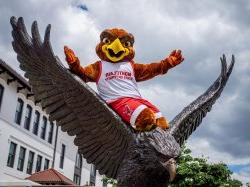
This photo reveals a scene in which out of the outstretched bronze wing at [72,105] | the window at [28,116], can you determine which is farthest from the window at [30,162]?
the outstretched bronze wing at [72,105]

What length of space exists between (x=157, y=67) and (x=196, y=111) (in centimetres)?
61

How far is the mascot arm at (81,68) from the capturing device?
4500 mm

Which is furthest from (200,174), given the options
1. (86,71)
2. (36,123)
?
(86,71)

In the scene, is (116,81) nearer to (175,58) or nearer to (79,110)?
(79,110)

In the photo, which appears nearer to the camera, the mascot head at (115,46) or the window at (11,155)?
the mascot head at (115,46)

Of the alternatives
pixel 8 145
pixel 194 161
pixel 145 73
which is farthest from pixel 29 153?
pixel 145 73

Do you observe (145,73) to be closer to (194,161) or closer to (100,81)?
(100,81)

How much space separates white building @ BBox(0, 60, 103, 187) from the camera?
22656 mm

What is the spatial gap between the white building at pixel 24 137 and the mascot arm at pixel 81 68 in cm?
1576

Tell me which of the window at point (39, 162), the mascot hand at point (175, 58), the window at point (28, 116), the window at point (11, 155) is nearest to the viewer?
the mascot hand at point (175, 58)

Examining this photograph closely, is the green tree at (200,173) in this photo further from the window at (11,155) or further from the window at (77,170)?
the window at (77,170)

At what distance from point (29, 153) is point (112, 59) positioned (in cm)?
2174

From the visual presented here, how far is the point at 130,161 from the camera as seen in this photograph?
12.7 feet

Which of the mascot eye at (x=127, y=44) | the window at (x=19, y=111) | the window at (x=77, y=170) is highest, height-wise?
the window at (x=19, y=111)
